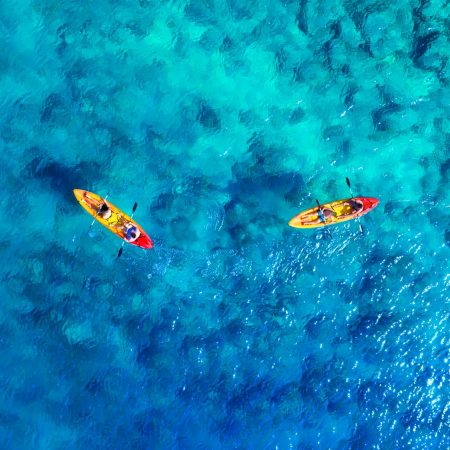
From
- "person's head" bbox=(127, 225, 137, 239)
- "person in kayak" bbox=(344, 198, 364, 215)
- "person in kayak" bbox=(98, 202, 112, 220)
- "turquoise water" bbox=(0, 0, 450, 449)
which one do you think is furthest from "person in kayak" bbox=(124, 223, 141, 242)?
"person in kayak" bbox=(344, 198, 364, 215)

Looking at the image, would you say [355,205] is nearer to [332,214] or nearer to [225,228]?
[332,214]

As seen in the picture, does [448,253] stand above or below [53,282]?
Result: below

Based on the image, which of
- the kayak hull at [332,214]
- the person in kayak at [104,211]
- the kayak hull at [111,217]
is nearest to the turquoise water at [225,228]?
the kayak hull at [111,217]

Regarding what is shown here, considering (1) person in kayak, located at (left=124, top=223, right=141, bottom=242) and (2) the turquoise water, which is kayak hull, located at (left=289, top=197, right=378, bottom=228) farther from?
(1) person in kayak, located at (left=124, top=223, right=141, bottom=242)

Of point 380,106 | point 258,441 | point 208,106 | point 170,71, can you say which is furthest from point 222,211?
point 258,441

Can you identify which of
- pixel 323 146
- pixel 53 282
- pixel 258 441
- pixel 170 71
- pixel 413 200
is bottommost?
pixel 258 441

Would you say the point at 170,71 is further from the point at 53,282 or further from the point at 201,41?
the point at 53,282
